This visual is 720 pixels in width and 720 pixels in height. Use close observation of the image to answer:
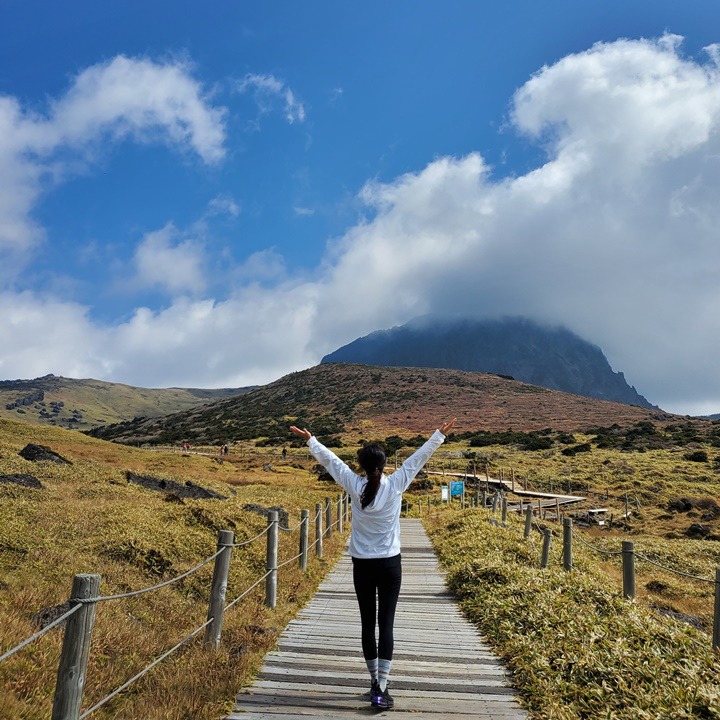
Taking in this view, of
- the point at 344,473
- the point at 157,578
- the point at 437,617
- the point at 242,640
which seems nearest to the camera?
the point at 344,473

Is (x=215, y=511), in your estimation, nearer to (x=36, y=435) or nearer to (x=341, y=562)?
(x=341, y=562)

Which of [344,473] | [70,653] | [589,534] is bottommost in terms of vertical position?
[589,534]

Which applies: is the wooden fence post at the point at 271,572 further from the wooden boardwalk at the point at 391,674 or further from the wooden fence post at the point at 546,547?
the wooden fence post at the point at 546,547

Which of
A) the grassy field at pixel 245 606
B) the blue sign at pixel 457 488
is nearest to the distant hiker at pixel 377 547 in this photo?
the grassy field at pixel 245 606

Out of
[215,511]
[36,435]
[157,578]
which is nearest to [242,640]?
[157,578]

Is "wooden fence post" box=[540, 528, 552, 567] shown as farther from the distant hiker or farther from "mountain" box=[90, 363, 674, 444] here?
"mountain" box=[90, 363, 674, 444]

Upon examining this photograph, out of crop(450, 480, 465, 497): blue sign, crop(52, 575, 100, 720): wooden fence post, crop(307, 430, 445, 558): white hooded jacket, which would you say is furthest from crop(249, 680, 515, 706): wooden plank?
crop(450, 480, 465, 497): blue sign

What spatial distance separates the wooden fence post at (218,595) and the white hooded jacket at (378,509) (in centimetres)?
196

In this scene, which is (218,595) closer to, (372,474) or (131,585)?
(372,474)

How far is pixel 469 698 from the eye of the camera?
546 centimetres

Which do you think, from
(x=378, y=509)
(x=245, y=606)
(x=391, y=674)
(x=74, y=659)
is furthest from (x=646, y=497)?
(x=74, y=659)

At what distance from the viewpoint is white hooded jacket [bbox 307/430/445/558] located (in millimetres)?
5320

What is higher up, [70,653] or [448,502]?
[70,653]

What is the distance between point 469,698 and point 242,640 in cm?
291
